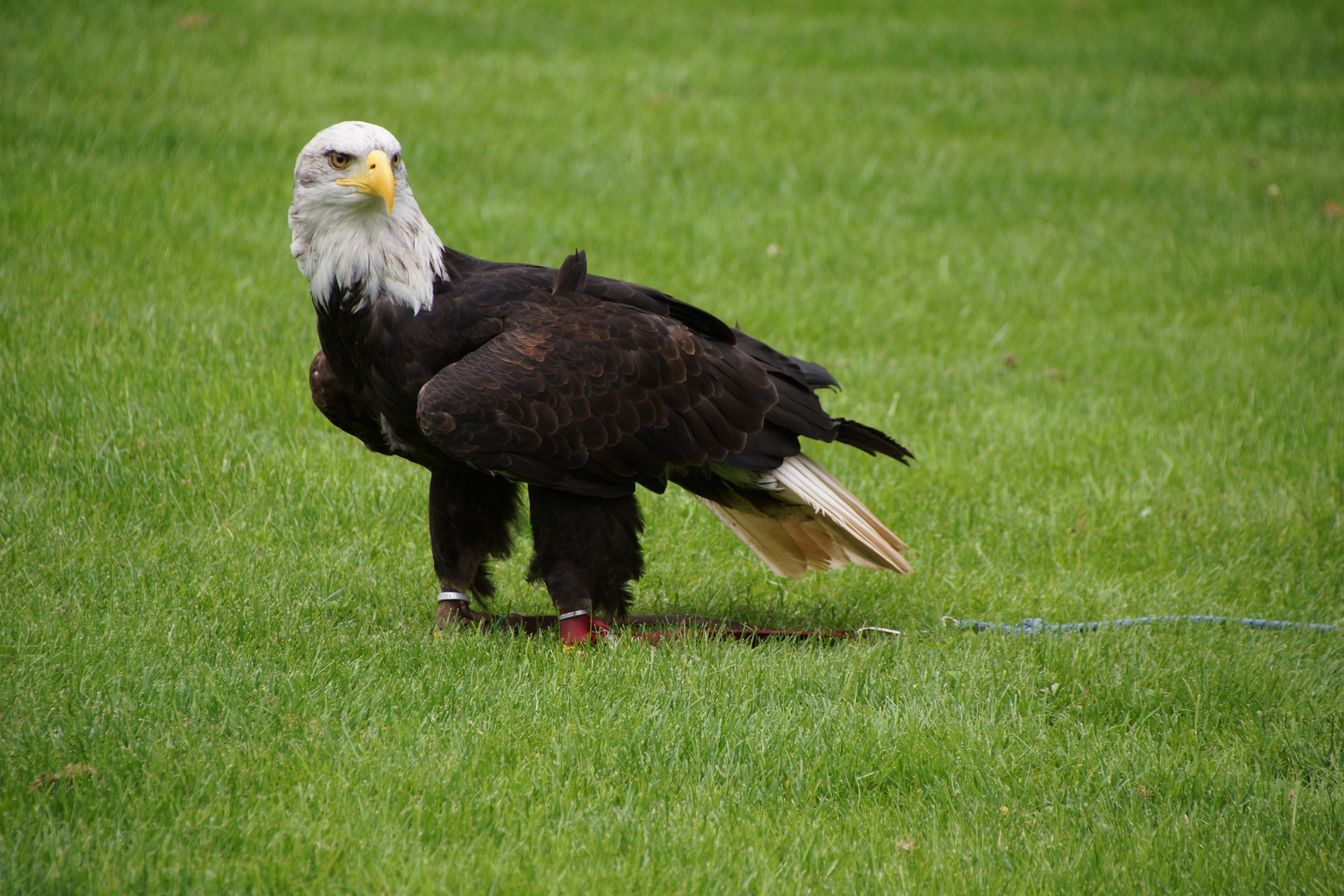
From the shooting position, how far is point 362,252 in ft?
15.3

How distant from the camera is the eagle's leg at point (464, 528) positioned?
5281 millimetres

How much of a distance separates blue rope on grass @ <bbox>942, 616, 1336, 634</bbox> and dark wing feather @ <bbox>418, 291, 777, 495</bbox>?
1.40 m

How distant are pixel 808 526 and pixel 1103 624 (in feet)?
4.52

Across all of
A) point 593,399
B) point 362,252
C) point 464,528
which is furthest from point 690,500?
point 362,252

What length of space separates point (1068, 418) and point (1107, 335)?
1.65 meters

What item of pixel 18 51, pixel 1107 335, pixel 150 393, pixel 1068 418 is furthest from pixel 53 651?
pixel 18 51

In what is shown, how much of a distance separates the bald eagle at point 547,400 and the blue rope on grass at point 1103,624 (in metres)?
0.50

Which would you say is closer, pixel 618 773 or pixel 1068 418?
pixel 618 773

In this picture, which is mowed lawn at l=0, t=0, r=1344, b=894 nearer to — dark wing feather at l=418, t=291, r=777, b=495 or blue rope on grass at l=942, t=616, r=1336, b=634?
blue rope on grass at l=942, t=616, r=1336, b=634

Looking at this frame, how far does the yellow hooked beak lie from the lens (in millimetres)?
4395

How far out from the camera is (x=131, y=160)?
385 inches

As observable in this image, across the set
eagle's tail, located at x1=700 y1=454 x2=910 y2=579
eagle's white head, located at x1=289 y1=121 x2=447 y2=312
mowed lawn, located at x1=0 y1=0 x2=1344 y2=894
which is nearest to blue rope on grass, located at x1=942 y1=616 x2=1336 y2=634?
mowed lawn, located at x1=0 y1=0 x2=1344 y2=894

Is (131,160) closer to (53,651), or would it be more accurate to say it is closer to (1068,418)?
(53,651)

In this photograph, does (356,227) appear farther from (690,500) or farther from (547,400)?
(690,500)
